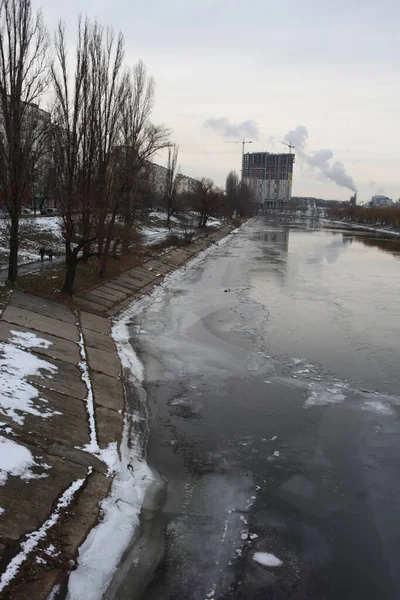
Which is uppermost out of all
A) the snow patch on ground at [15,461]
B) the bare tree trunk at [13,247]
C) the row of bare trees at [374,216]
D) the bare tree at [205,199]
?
the row of bare trees at [374,216]

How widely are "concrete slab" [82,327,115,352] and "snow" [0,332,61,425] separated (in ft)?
7.50

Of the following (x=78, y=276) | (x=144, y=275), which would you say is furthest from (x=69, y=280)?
(x=144, y=275)

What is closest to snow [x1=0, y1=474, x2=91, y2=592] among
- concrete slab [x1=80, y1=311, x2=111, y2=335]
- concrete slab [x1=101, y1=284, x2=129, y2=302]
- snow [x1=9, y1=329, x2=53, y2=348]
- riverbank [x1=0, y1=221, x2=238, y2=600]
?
riverbank [x1=0, y1=221, x2=238, y2=600]

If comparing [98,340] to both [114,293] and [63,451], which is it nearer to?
[63,451]

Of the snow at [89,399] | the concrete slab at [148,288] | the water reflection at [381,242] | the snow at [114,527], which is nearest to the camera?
the snow at [114,527]

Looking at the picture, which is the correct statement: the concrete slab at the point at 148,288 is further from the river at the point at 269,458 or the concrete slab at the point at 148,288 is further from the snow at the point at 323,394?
the snow at the point at 323,394

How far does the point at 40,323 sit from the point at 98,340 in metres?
1.62

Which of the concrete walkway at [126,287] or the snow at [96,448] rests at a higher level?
the concrete walkway at [126,287]

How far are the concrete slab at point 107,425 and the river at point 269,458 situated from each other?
65cm

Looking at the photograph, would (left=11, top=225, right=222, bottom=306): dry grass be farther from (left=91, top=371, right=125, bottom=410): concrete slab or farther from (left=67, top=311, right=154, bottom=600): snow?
(left=67, top=311, right=154, bottom=600): snow

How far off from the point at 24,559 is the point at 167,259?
28855mm

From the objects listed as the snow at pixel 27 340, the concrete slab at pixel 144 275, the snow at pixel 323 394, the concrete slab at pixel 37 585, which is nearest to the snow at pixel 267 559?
the concrete slab at pixel 37 585

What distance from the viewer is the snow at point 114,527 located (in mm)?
5191

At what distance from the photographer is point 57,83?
1630cm
